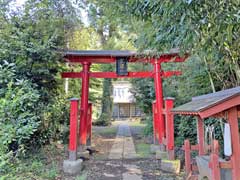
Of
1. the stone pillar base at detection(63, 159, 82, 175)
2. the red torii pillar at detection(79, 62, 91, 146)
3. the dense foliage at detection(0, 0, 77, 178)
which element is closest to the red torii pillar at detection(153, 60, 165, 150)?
the red torii pillar at detection(79, 62, 91, 146)

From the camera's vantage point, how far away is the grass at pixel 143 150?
23.7 feet

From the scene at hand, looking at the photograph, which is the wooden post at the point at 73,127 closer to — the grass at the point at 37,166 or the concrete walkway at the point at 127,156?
the grass at the point at 37,166

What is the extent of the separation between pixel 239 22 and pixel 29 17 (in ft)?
16.1

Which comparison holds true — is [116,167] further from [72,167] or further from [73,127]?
[73,127]

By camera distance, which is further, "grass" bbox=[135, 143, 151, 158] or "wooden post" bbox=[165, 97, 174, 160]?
"grass" bbox=[135, 143, 151, 158]

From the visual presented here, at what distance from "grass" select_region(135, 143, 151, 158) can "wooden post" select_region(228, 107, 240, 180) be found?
169 inches

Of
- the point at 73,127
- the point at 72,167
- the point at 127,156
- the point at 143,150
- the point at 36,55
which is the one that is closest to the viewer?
the point at 72,167

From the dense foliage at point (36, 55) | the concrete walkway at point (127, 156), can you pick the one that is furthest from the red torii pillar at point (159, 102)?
the dense foliage at point (36, 55)

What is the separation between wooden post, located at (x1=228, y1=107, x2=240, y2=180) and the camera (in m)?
2.89

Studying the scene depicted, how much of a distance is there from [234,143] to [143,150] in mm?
5234

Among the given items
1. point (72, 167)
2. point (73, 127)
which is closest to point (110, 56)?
point (73, 127)

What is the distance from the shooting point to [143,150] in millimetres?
7980

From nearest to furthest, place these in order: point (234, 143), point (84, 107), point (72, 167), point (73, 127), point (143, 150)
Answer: point (234, 143) < point (72, 167) < point (73, 127) < point (84, 107) < point (143, 150)

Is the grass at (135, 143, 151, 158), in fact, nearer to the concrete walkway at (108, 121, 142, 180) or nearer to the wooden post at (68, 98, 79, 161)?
the concrete walkway at (108, 121, 142, 180)
